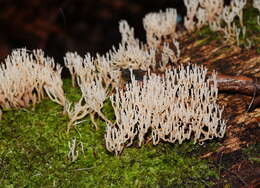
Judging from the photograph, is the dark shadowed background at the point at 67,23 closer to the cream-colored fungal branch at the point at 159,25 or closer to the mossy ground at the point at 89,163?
the cream-colored fungal branch at the point at 159,25

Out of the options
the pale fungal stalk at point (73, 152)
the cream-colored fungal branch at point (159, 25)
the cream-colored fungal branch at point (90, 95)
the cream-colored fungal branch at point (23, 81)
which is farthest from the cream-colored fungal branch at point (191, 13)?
the pale fungal stalk at point (73, 152)

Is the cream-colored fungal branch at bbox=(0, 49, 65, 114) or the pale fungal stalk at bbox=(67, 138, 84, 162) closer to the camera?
the pale fungal stalk at bbox=(67, 138, 84, 162)

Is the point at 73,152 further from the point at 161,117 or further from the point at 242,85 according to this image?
the point at 242,85

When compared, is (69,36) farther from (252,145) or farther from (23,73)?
(252,145)

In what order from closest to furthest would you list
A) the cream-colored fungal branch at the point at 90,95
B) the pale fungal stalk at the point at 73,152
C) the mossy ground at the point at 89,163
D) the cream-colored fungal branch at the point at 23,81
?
the mossy ground at the point at 89,163, the pale fungal stalk at the point at 73,152, the cream-colored fungal branch at the point at 90,95, the cream-colored fungal branch at the point at 23,81

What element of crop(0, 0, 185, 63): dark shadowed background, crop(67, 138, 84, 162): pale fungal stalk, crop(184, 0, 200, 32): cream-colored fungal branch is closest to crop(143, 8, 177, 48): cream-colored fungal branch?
crop(184, 0, 200, 32): cream-colored fungal branch

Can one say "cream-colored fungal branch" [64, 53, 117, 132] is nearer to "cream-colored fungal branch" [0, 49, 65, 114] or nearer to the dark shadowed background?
"cream-colored fungal branch" [0, 49, 65, 114]

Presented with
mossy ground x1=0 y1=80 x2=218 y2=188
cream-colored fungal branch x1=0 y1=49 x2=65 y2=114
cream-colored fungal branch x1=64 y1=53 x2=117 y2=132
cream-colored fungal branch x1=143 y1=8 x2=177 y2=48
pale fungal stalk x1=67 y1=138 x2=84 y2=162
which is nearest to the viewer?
mossy ground x1=0 y1=80 x2=218 y2=188

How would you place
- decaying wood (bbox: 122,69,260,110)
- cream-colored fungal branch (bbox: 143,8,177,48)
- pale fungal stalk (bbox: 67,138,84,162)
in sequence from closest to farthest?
pale fungal stalk (bbox: 67,138,84,162) → decaying wood (bbox: 122,69,260,110) → cream-colored fungal branch (bbox: 143,8,177,48)

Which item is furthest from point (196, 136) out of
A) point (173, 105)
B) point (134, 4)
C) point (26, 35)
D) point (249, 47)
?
point (134, 4)
